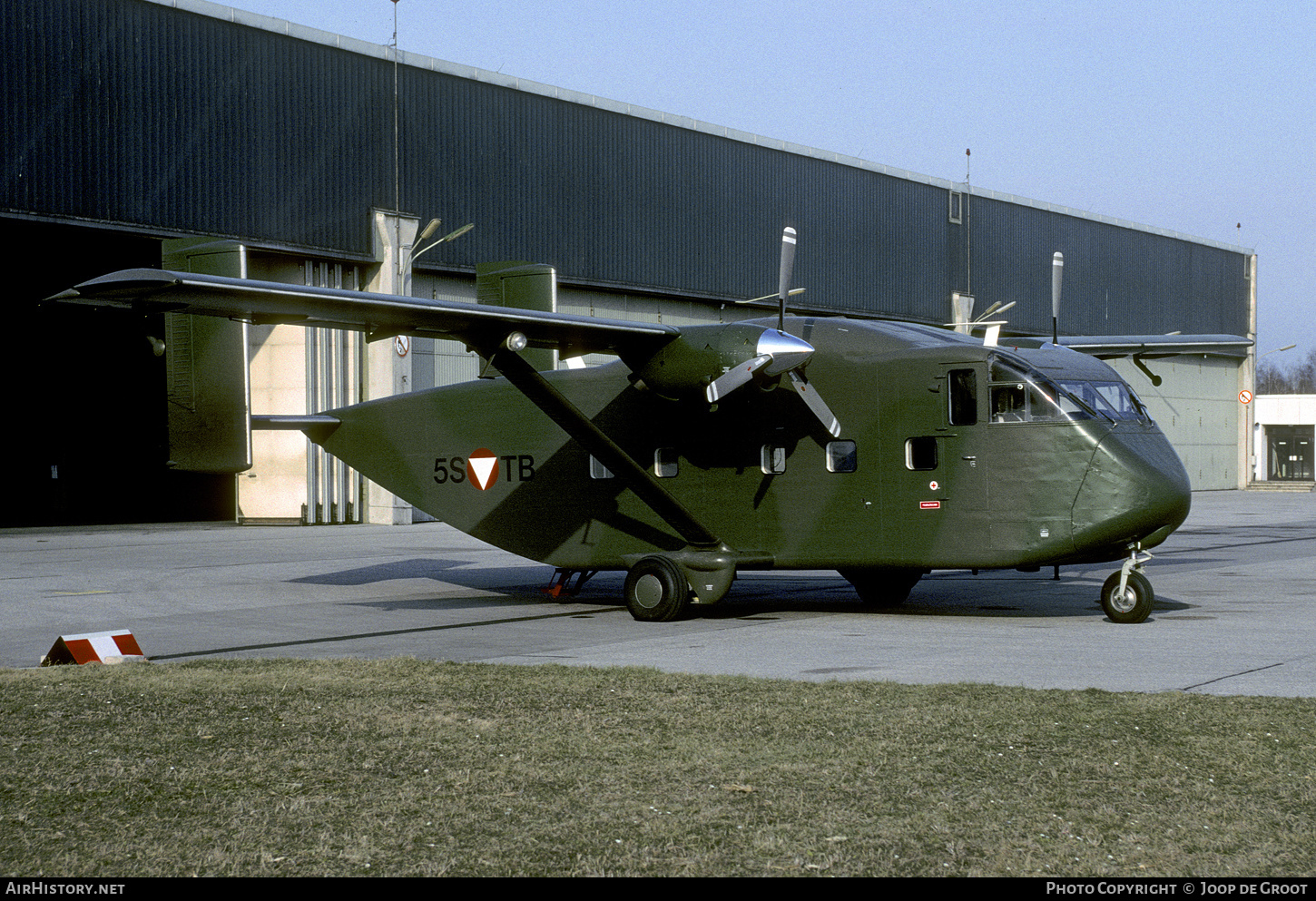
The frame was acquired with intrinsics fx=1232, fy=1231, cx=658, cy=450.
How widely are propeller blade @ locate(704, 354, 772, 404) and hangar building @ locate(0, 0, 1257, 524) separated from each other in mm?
6504

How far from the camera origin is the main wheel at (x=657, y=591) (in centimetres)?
1641

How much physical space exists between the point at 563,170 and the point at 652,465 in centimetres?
2750

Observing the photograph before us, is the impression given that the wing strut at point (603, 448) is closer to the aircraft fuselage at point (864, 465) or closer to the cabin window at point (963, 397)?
the aircraft fuselage at point (864, 465)

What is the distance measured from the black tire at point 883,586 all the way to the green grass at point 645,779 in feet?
25.1

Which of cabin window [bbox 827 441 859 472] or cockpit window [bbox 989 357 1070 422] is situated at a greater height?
cockpit window [bbox 989 357 1070 422]

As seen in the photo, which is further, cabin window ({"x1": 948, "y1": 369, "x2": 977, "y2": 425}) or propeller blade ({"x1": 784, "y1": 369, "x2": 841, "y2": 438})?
propeller blade ({"x1": 784, "y1": 369, "x2": 841, "y2": 438})

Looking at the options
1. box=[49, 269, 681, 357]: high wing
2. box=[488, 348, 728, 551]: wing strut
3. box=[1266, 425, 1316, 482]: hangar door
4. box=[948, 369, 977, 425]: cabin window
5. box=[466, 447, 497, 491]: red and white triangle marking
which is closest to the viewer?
box=[49, 269, 681, 357]: high wing

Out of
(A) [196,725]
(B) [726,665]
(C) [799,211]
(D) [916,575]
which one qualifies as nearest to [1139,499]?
(D) [916,575]

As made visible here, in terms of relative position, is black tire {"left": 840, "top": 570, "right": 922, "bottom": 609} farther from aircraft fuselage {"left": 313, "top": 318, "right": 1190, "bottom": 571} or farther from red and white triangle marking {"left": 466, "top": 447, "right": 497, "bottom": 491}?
red and white triangle marking {"left": 466, "top": 447, "right": 497, "bottom": 491}

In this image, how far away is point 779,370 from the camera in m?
15.5

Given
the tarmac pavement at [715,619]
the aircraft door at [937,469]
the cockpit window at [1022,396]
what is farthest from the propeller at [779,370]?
the tarmac pavement at [715,619]

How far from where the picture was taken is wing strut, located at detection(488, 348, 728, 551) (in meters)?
16.3

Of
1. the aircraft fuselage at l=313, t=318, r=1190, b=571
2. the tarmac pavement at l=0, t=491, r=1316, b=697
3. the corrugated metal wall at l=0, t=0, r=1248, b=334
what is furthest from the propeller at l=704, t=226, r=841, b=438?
the corrugated metal wall at l=0, t=0, r=1248, b=334

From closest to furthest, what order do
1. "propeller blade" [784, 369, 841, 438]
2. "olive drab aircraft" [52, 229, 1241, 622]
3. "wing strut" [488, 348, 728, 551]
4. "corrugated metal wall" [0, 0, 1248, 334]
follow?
"olive drab aircraft" [52, 229, 1241, 622], "propeller blade" [784, 369, 841, 438], "wing strut" [488, 348, 728, 551], "corrugated metal wall" [0, 0, 1248, 334]
